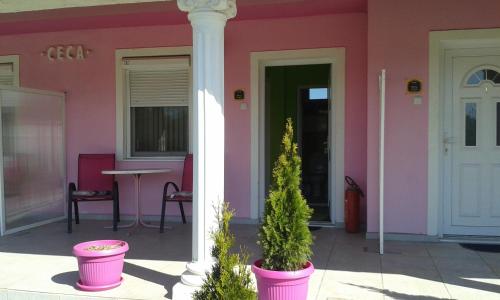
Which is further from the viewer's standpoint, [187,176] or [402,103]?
[187,176]

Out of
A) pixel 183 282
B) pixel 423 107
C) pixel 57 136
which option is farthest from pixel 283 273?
pixel 57 136

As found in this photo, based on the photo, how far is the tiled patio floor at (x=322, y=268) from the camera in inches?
134

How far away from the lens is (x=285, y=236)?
9.16 ft

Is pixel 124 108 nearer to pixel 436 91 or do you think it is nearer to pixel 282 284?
pixel 436 91

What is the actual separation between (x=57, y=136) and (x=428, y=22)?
4.71 m

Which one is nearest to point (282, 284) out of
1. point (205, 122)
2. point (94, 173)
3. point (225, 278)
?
point (225, 278)

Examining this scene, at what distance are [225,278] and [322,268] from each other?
69.4 inches

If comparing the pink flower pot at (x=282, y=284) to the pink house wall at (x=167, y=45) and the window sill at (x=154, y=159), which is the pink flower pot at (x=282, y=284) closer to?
the pink house wall at (x=167, y=45)

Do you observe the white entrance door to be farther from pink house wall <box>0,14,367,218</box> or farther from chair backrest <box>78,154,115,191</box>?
chair backrest <box>78,154,115,191</box>

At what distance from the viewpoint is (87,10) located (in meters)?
5.23

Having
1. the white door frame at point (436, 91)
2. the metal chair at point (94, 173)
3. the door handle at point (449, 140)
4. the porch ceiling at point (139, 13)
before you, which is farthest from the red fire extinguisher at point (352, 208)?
the metal chair at point (94, 173)

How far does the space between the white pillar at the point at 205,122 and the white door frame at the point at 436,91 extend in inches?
97.4

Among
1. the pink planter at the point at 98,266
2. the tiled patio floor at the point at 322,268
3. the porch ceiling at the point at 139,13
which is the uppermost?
the porch ceiling at the point at 139,13

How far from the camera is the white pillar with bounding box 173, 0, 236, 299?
3.29m
